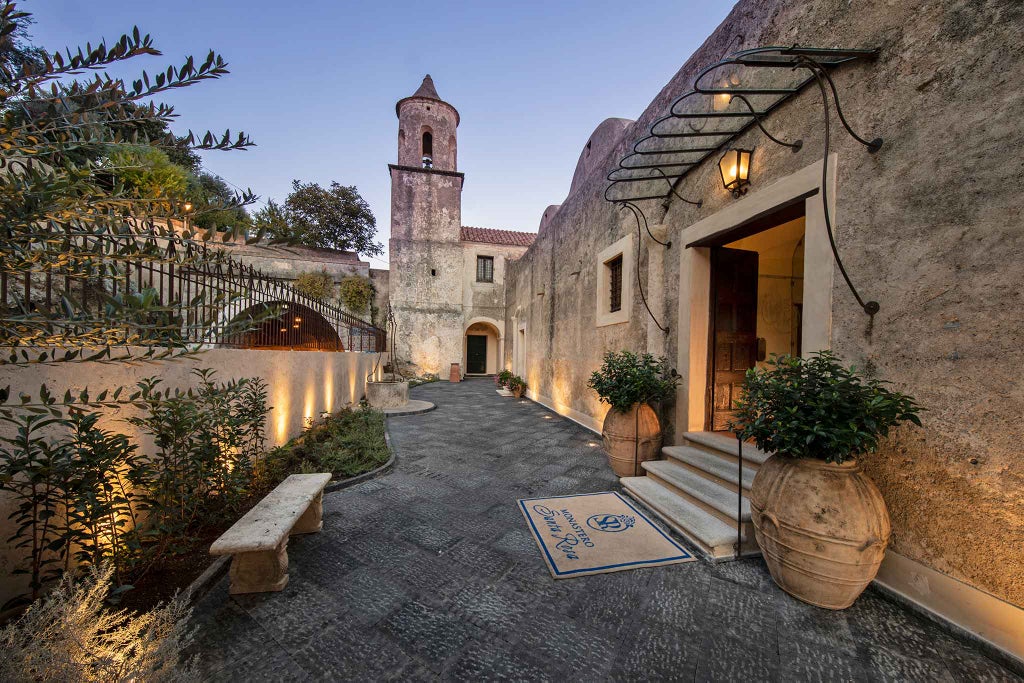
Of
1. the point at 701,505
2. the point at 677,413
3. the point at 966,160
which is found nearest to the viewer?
the point at 966,160

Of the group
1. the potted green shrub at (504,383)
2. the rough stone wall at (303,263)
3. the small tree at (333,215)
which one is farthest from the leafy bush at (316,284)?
the potted green shrub at (504,383)

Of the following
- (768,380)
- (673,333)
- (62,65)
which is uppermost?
(62,65)

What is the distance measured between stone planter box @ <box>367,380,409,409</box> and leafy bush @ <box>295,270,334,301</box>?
7576 millimetres

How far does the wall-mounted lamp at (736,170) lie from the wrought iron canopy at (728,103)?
231mm

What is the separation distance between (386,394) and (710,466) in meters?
7.20

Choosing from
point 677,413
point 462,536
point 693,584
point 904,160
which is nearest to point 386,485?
point 462,536

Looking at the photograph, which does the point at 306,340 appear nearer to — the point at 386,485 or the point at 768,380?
the point at 386,485

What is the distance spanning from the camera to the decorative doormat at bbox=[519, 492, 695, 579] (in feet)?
8.61

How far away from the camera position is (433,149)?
16.6m

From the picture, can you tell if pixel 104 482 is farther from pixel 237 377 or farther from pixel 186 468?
pixel 237 377

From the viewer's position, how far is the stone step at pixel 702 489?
2963 mm

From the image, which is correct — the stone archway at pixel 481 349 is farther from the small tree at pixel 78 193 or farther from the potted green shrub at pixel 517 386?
the small tree at pixel 78 193

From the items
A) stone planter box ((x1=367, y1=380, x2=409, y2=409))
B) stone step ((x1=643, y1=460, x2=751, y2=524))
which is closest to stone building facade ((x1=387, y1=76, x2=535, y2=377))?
stone planter box ((x1=367, y1=380, x2=409, y2=409))

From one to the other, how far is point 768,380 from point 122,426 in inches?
169
